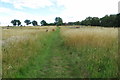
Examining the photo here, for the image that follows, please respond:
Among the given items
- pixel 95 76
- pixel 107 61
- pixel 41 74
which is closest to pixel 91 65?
pixel 107 61

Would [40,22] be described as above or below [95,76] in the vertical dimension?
above

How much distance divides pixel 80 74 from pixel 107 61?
103 cm

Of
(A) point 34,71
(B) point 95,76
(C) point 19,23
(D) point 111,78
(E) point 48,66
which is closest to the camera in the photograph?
(D) point 111,78

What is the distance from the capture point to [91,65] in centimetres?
634

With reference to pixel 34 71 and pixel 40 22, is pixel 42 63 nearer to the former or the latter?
pixel 34 71

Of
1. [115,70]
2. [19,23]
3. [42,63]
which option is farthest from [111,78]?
[19,23]

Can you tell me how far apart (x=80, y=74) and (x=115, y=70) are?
1.16 m

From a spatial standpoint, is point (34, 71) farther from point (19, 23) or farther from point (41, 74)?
point (19, 23)

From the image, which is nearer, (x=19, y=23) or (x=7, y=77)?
(x=7, y=77)

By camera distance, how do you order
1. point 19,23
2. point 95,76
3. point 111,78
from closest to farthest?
1. point 111,78
2. point 95,76
3. point 19,23

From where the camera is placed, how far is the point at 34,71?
21.2 ft

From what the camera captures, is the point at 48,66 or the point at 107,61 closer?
the point at 107,61

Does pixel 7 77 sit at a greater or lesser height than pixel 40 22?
lesser

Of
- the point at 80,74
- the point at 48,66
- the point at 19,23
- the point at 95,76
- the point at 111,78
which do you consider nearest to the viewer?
the point at 111,78
